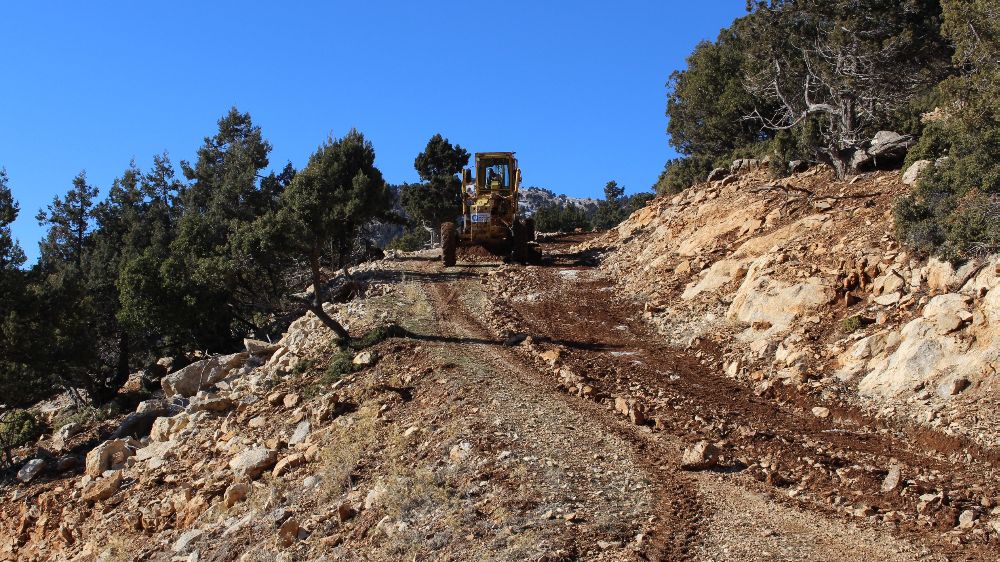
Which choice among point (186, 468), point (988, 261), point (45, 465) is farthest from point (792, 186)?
point (45, 465)

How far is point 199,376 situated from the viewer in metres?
21.1

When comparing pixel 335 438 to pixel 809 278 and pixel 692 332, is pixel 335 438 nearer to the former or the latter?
pixel 692 332

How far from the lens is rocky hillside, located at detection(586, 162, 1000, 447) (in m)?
12.1

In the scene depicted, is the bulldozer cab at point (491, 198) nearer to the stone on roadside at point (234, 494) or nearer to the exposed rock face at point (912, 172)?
the exposed rock face at point (912, 172)

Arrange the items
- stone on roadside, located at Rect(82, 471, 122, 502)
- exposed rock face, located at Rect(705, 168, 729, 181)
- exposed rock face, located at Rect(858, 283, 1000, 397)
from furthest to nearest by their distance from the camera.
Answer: exposed rock face, located at Rect(705, 168, 729, 181)
stone on roadside, located at Rect(82, 471, 122, 502)
exposed rock face, located at Rect(858, 283, 1000, 397)

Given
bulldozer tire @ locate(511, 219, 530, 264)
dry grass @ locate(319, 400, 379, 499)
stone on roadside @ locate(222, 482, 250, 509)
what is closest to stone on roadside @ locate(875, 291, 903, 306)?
dry grass @ locate(319, 400, 379, 499)

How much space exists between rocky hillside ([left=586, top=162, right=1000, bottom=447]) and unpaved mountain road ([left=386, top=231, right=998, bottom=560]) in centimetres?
67

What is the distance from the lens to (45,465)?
18750mm

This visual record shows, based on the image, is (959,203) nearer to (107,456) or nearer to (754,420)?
(754,420)

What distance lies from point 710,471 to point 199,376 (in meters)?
15.3

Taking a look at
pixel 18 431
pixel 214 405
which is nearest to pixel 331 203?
pixel 214 405

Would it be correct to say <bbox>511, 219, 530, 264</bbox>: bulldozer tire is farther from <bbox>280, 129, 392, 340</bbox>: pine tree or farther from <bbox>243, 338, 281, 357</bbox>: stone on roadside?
<bbox>243, 338, 281, 357</bbox>: stone on roadside

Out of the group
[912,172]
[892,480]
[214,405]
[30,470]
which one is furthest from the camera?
[912,172]

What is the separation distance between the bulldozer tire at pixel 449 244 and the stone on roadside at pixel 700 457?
18.3 metres
